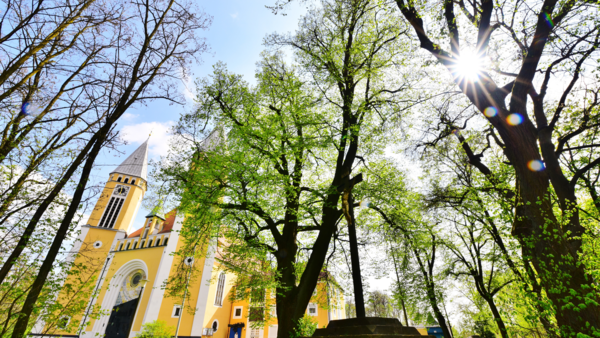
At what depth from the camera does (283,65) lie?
11320mm

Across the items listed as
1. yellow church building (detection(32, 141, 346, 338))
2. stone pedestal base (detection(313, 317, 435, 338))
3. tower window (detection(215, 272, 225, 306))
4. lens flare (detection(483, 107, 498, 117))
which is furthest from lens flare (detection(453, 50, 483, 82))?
tower window (detection(215, 272, 225, 306))

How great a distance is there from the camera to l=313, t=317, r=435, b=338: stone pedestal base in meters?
5.37

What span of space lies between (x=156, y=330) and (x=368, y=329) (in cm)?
2046

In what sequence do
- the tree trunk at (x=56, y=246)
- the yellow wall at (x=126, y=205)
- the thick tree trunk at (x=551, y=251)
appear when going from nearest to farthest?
the thick tree trunk at (x=551, y=251), the tree trunk at (x=56, y=246), the yellow wall at (x=126, y=205)

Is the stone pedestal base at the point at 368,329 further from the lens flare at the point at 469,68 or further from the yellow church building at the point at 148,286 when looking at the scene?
the yellow church building at the point at 148,286

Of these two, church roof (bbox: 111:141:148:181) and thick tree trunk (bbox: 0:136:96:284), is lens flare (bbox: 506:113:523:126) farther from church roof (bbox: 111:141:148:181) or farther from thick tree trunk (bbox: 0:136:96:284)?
church roof (bbox: 111:141:148:181)

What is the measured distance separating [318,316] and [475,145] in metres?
28.8

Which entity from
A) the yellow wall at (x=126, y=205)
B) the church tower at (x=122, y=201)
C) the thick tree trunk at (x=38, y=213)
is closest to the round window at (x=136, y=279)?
the church tower at (x=122, y=201)

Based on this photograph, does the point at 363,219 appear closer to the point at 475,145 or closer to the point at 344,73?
the point at 475,145

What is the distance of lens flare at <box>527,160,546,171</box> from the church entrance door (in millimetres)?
29109

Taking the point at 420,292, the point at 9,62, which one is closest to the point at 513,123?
the point at 9,62

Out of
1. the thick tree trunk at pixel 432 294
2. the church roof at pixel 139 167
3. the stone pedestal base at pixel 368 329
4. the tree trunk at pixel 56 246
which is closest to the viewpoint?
the tree trunk at pixel 56 246

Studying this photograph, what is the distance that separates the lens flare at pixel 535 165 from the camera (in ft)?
13.9

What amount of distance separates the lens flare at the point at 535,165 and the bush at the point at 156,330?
23023mm
